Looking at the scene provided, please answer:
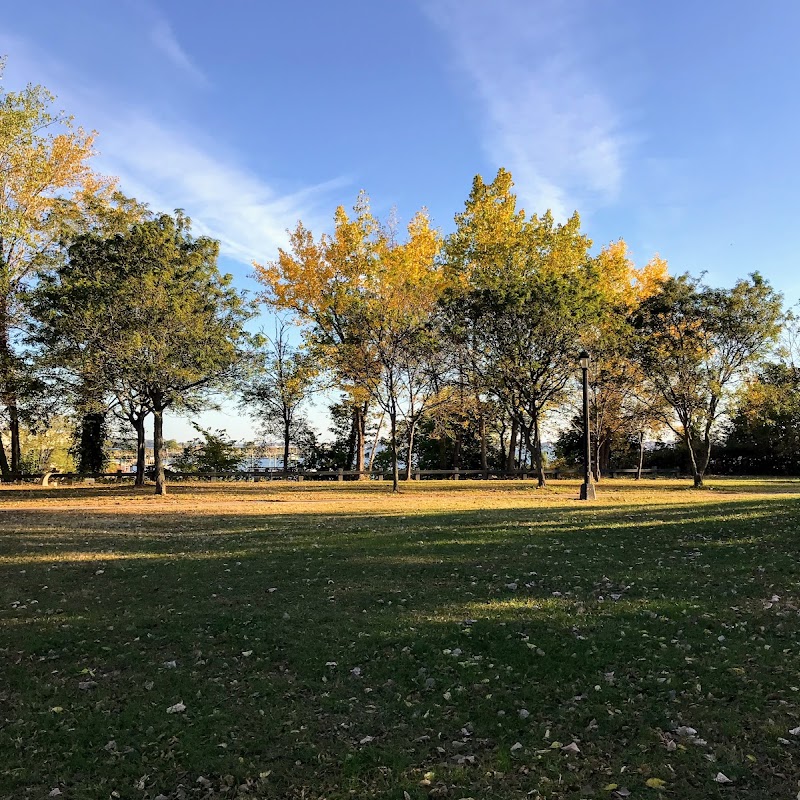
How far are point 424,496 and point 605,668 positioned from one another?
53.8 feet

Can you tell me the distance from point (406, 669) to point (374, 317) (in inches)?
750

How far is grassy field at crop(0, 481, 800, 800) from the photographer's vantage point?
3576 mm

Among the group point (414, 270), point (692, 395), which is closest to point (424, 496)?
point (414, 270)

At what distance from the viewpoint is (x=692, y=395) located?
27250 mm

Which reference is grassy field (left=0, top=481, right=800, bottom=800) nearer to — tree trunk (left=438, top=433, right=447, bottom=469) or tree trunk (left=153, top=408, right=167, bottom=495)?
tree trunk (left=153, top=408, right=167, bottom=495)

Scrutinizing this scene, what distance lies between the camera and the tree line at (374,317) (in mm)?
20828

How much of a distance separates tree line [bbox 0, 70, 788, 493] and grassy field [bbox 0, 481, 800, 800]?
39.8ft

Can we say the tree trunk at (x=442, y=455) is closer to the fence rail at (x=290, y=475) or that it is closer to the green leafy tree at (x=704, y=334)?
the fence rail at (x=290, y=475)

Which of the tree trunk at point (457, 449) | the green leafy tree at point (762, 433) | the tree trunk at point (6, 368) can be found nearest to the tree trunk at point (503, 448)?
the tree trunk at point (457, 449)

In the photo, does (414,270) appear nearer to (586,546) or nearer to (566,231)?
(566,231)

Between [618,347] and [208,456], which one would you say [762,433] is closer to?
[618,347]

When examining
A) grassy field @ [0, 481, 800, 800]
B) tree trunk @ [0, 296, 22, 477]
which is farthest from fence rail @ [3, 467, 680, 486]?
grassy field @ [0, 481, 800, 800]

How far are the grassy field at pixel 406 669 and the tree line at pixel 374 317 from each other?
12.1m

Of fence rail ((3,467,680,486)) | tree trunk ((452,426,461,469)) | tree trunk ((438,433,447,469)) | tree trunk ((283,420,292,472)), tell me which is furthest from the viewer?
tree trunk ((438,433,447,469))
